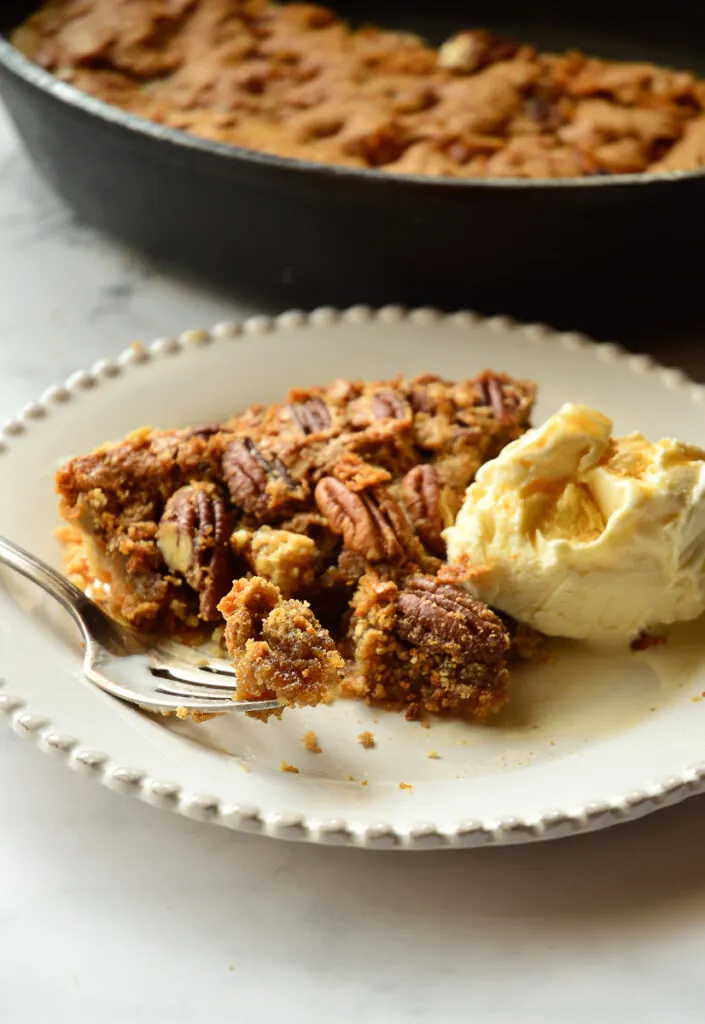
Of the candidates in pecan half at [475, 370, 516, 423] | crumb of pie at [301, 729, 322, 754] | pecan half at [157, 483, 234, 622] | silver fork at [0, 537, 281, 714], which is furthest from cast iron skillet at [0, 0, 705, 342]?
crumb of pie at [301, 729, 322, 754]

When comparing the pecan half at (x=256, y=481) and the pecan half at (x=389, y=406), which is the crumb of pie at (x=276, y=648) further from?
the pecan half at (x=389, y=406)

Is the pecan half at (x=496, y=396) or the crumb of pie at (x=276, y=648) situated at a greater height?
the crumb of pie at (x=276, y=648)

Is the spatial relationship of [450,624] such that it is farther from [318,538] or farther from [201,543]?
[201,543]

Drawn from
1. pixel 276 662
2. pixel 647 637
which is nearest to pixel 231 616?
pixel 276 662

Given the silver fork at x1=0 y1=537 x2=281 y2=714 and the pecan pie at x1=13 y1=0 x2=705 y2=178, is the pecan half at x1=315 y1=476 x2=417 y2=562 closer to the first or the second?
the silver fork at x1=0 y1=537 x2=281 y2=714

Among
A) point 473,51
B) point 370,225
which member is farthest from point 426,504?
point 473,51

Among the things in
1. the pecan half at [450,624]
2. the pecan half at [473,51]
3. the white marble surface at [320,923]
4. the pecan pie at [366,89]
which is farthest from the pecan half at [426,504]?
the pecan half at [473,51]
